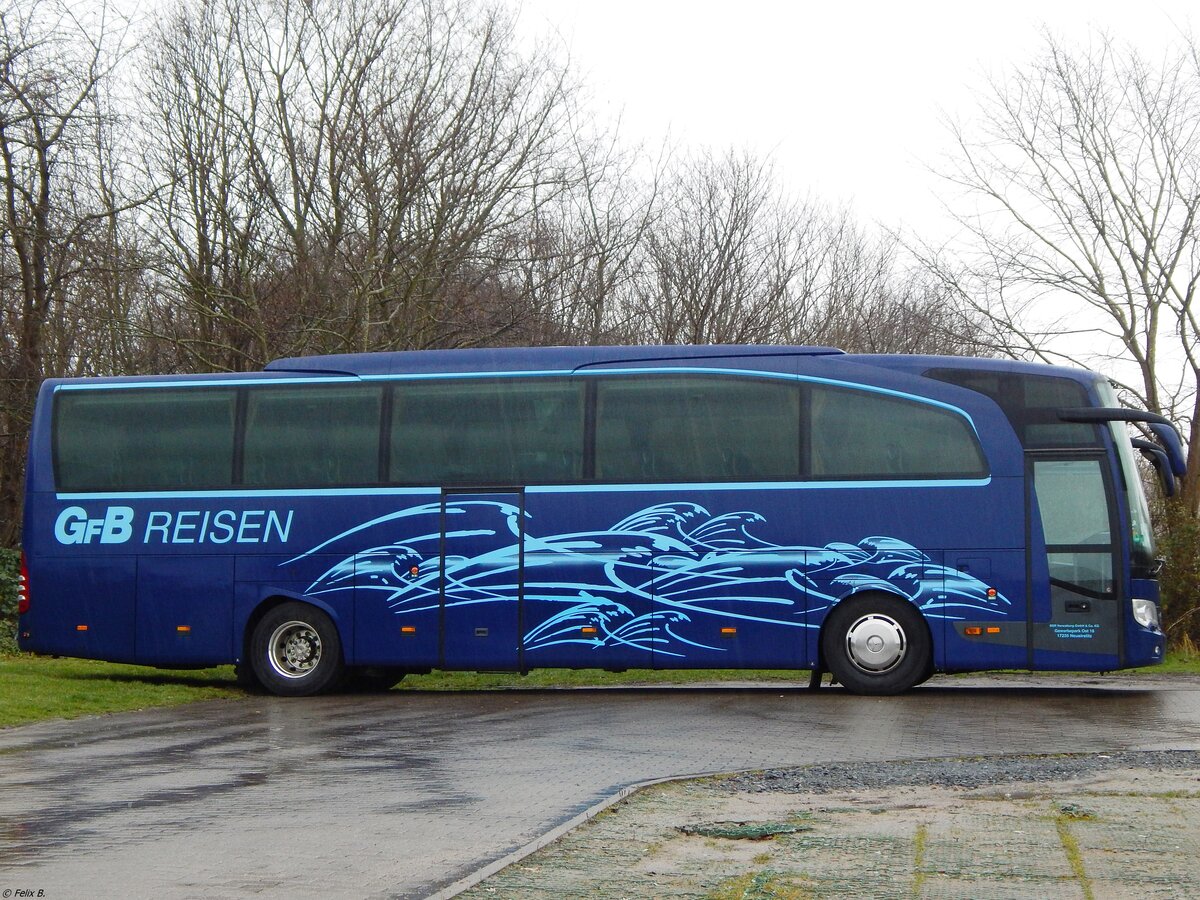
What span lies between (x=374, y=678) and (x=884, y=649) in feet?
21.3

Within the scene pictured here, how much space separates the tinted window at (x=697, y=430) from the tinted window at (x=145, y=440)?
4.38m

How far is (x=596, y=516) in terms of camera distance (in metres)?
16.8

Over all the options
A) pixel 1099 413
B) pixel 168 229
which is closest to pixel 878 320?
pixel 168 229

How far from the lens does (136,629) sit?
1772 centimetres

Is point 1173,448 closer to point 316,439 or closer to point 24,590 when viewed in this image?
point 316,439

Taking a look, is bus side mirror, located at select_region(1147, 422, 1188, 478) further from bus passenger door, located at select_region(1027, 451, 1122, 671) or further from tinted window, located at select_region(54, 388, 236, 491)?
tinted window, located at select_region(54, 388, 236, 491)

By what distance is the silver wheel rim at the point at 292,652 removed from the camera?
17562 millimetres

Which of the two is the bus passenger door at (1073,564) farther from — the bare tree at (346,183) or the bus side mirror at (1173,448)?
the bare tree at (346,183)

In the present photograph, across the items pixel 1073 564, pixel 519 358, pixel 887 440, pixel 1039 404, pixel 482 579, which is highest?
pixel 519 358

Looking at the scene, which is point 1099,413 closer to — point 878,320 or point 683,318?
point 683,318

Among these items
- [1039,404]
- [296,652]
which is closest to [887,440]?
[1039,404]

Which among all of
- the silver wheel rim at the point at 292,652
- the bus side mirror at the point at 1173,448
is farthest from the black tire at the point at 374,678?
the bus side mirror at the point at 1173,448

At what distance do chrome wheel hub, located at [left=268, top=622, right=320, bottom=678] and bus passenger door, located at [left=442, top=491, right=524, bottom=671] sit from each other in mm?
1605

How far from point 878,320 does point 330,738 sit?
109ft
